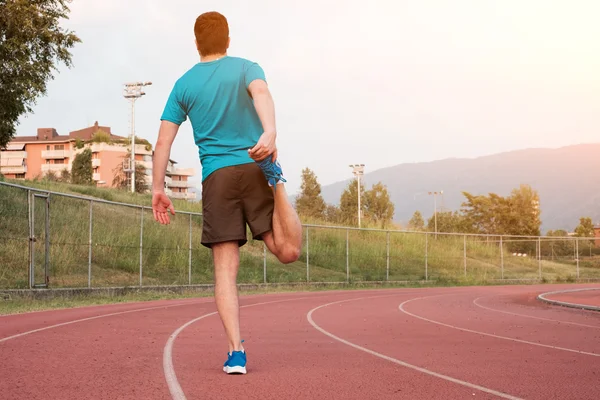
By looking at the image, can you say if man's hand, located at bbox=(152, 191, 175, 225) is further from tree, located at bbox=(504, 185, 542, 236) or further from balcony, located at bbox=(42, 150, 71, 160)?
balcony, located at bbox=(42, 150, 71, 160)

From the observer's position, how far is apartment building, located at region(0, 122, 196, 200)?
134000mm

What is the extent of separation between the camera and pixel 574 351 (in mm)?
8023

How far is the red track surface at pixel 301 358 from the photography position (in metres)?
5.10

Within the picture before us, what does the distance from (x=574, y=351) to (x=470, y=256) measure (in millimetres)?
31743

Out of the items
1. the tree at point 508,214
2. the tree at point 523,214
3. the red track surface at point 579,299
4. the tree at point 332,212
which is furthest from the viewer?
the tree at point 508,214

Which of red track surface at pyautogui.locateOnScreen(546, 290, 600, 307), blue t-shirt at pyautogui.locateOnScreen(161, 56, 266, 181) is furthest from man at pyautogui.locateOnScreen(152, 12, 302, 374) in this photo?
red track surface at pyautogui.locateOnScreen(546, 290, 600, 307)

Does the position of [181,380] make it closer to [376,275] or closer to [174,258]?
[174,258]

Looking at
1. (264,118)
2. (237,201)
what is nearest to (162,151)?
(237,201)

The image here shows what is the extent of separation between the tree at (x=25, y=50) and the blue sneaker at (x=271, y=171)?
79.2ft

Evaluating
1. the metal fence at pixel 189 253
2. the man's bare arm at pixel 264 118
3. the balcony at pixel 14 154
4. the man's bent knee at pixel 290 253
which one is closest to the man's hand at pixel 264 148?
the man's bare arm at pixel 264 118

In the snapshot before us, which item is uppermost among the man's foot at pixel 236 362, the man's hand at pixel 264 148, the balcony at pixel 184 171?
the balcony at pixel 184 171

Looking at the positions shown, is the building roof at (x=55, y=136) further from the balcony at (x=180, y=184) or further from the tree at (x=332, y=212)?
the tree at (x=332, y=212)

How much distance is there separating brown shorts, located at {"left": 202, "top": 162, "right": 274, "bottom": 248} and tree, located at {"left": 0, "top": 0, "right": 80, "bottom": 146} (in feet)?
78.6

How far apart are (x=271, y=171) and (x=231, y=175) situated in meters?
0.33
